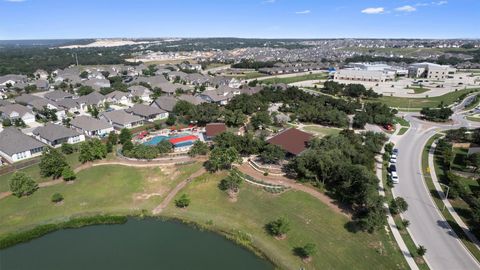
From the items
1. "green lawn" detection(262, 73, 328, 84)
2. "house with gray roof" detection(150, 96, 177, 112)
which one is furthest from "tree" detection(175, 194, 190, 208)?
"green lawn" detection(262, 73, 328, 84)

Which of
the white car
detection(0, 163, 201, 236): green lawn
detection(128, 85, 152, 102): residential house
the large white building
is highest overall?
the large white building

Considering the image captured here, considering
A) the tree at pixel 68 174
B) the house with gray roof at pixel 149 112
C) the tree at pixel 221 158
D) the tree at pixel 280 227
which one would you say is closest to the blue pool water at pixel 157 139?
the house with gray roof at pixel 149 112

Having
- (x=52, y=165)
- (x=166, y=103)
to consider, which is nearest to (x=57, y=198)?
(x=52, y=165)

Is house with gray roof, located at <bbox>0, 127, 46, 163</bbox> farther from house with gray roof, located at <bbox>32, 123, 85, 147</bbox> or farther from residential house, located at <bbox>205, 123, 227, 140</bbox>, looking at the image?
residential house, located at <bbox>205, 123, 227, 140</bbox>

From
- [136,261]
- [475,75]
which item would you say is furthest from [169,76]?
[475,75]

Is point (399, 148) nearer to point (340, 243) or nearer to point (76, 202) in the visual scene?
point (340, 243)

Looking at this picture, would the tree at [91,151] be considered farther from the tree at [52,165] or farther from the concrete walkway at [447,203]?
the concrete walkway at [447,203]

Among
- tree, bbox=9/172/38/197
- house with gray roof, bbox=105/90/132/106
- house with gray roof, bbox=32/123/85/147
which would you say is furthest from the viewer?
house with gray roof, bbox=105/90/132/106
